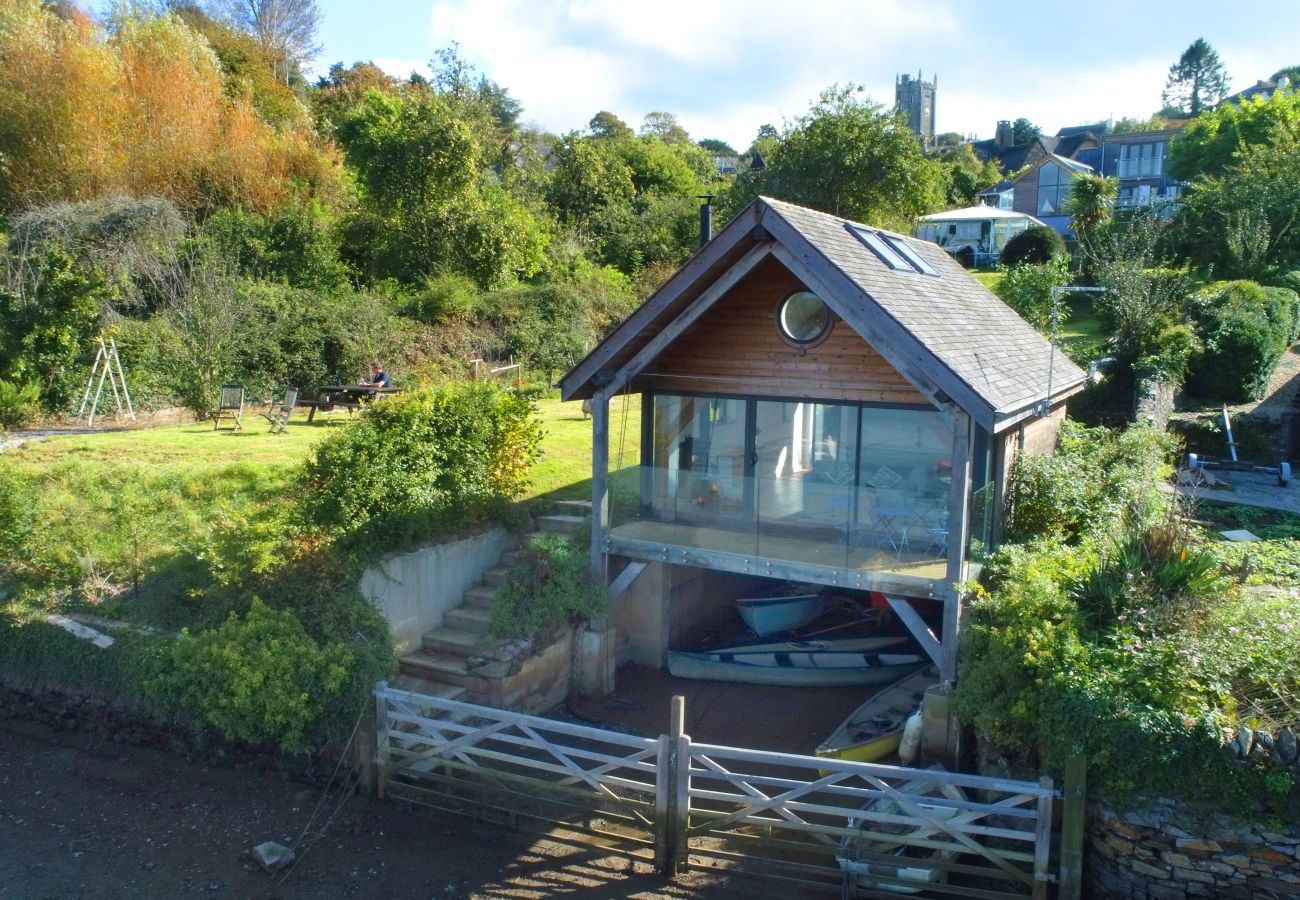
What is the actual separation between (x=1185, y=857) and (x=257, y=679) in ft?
28.9

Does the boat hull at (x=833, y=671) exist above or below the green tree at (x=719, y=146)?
below

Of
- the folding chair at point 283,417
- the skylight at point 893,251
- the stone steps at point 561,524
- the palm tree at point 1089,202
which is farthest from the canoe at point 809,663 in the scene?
the palm tree at point 1089,202

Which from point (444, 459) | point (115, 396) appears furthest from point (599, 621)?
point (115, 396)

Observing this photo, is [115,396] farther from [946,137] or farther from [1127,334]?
[946,137]

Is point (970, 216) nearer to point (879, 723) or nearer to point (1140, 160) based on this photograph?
point (1140, 160)

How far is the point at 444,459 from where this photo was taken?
12.6 meters

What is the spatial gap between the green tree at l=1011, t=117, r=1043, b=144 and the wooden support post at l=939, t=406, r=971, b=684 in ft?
317

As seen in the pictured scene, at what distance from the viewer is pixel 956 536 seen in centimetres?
1011

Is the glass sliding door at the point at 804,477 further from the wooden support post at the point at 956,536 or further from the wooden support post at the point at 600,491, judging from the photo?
the wooden support post at the point at 600,491

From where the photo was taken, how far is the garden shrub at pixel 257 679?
9.30 metres

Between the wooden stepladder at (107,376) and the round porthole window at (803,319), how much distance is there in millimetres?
14323

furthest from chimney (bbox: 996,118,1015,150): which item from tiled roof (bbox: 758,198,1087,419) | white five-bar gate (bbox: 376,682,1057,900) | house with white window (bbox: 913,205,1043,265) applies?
white five-bar gate (bbox: 376,682,1057,900)

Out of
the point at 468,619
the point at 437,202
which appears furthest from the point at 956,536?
the point at 437,202

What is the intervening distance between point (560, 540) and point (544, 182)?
3201cm
